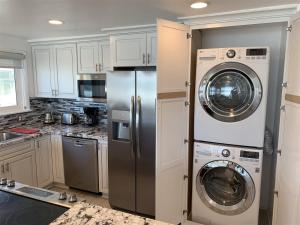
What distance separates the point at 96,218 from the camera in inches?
40.4

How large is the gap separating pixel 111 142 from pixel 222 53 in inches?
62.9

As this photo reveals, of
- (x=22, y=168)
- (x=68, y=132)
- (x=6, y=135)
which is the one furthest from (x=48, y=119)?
(x=22, y=168)

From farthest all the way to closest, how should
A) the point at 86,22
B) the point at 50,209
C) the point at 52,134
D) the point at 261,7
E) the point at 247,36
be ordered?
the point at 52,134
the point at 247,36
the point at 86,22
the point at 261,7
the point at 50,209

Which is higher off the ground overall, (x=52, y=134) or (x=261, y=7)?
(x=261, y=7)

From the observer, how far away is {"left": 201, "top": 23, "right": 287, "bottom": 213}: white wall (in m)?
2.59

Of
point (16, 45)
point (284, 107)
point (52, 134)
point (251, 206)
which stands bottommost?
point (251, 206)

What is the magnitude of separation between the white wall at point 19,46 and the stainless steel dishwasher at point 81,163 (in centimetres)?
123

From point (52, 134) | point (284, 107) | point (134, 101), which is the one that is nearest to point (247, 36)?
point (284, 107)

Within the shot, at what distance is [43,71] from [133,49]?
1.74 meters

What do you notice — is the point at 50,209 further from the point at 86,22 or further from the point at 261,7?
the point at 261,7

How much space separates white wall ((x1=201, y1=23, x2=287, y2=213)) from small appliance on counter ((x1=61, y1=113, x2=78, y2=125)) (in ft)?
7.49

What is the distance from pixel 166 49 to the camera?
2125 millimetres

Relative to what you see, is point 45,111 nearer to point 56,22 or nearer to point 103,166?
point 103,166

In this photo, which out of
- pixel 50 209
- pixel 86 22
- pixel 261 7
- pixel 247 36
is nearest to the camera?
pixel 50 209
